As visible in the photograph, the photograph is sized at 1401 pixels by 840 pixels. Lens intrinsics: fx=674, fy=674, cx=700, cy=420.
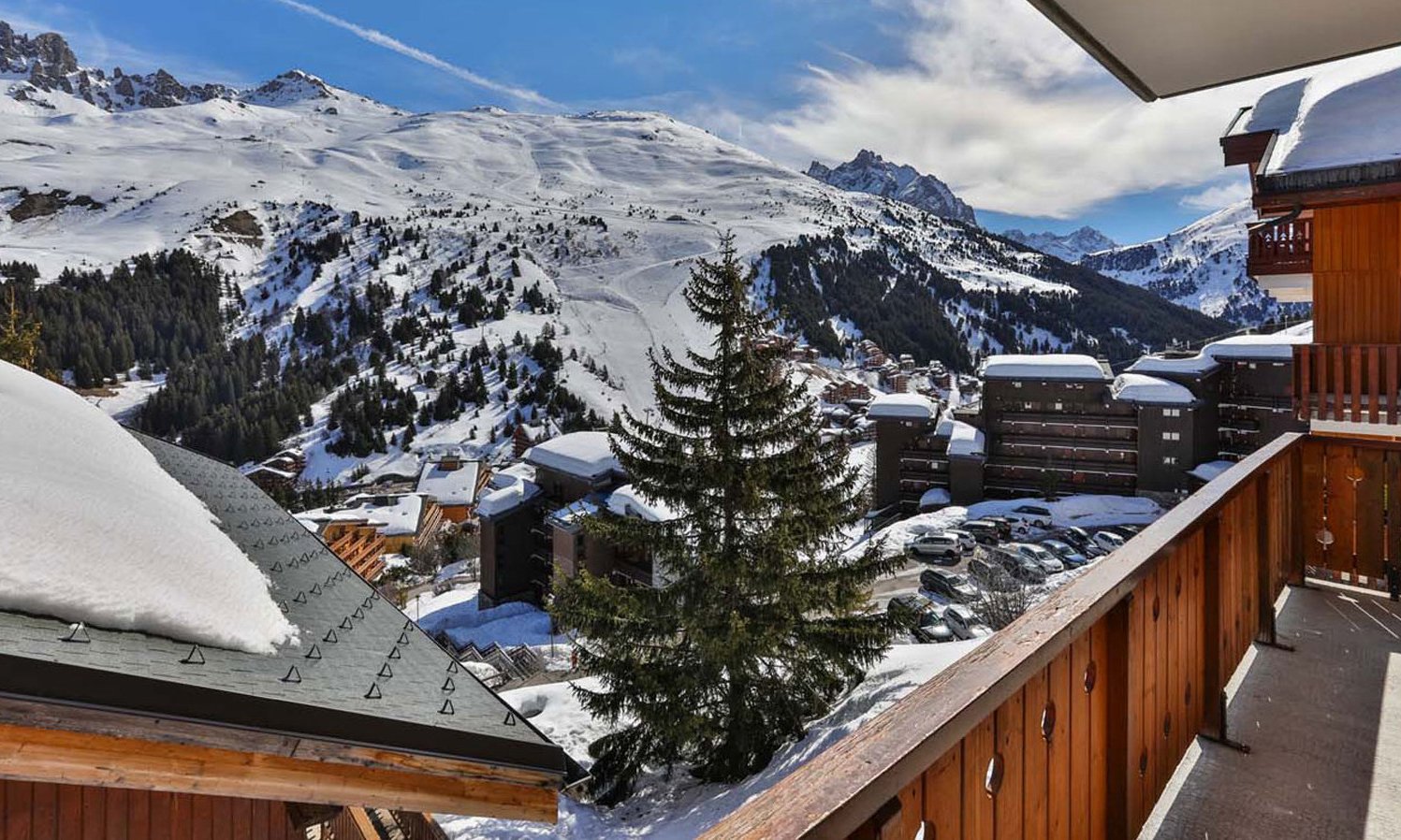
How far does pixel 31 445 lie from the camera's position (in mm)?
2938

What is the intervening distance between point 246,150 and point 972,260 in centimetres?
14973

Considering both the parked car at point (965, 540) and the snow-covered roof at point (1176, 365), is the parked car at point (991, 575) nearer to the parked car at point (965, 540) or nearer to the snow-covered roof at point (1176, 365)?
the parked car at point (965, 540)

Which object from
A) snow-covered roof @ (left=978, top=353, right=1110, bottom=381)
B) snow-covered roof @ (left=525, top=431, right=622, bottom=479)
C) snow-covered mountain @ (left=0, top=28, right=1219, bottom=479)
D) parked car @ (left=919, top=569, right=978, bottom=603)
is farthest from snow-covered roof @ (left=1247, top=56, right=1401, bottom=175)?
snow-covered mountain @ (left=0, top=28, right=1219, bottom=479)

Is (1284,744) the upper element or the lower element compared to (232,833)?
upper

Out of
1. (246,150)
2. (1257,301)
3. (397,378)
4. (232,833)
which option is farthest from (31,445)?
(1257,301)

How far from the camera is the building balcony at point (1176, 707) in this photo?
93cm

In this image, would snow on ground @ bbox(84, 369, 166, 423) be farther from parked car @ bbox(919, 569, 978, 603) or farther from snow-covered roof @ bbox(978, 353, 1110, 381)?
snow-covered roof @ bbox(978, 353, 1110, 381)

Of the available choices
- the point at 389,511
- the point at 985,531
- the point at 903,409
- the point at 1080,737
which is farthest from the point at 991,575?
the point at 389,511

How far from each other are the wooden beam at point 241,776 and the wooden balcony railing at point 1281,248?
8.89 metres

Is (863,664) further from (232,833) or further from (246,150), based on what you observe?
(246,150)

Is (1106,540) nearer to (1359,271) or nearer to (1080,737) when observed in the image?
(1359,271)

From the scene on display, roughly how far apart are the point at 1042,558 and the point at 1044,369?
1444 cm

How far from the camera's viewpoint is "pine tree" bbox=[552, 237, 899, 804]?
9828 mm

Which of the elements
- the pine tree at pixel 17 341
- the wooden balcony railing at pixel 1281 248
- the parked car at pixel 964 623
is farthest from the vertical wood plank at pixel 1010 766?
the pine tree at pixel 17 341
